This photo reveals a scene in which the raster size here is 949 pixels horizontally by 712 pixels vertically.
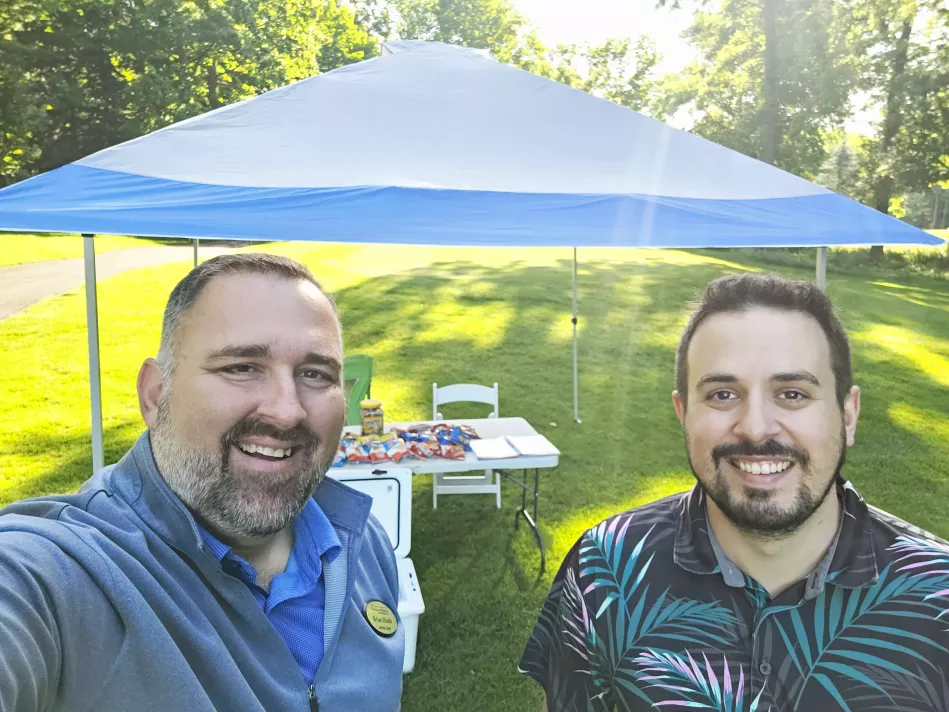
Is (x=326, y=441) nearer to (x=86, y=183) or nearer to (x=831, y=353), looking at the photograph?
(x=831, y=353)

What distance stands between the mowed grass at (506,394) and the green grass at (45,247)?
3.51m

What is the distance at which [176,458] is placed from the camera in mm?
1080

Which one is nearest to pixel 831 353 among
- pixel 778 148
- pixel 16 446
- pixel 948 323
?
pixel 16 446

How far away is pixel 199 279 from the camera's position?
112 cm

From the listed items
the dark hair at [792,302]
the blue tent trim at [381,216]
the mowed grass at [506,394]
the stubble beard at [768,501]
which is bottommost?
the mowed grass at [506,394]

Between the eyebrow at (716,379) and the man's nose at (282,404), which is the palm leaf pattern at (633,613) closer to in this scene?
the eyebrow at (716,379)

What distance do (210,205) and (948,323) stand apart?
14.6 meters

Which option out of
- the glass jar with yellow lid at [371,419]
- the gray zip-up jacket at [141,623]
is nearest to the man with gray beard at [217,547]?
the gray zip-up jacket at [141,623]

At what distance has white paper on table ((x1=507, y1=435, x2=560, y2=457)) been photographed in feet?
12.8

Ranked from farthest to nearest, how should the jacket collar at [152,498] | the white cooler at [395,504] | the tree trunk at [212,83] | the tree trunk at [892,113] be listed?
the tree trunk at [212,83] < the tree trunk at [892,113] < the white cooler at [395,504] < the jacket collar at [152,498]

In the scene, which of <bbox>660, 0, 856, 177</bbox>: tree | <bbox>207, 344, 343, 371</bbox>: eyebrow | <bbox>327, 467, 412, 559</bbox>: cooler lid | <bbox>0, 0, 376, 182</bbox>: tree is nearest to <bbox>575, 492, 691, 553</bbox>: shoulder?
<bbox>207, 344, 343, 371</bbox>: eyebrow

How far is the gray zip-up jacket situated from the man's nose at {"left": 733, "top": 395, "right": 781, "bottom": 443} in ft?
2.63

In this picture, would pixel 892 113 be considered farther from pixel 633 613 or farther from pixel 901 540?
pixel 633 613

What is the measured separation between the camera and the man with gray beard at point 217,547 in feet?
2.74
